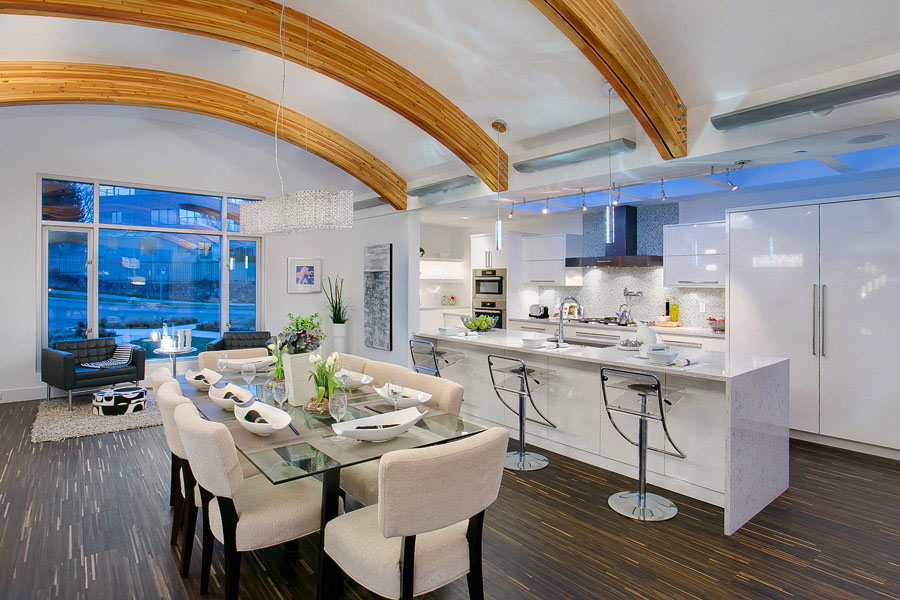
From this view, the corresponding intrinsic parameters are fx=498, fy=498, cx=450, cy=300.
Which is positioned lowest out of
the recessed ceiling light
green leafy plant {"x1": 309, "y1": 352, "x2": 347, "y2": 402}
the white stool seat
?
the white stool seat

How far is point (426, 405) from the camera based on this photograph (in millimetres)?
2998

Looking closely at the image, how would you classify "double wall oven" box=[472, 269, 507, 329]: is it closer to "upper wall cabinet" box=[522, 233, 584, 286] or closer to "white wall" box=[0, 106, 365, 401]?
"upper wall cabinet" box=[522, 233, 584, 286]

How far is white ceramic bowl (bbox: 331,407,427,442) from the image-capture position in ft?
7.32

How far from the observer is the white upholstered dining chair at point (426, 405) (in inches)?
107

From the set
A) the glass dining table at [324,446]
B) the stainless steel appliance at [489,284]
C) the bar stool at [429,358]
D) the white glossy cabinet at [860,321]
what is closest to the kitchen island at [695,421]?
the bar stool at [429,358]

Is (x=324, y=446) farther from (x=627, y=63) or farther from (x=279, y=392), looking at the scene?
(x=627, y=63)

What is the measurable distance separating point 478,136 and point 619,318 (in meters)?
3.14

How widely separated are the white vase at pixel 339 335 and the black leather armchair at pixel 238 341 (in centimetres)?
130

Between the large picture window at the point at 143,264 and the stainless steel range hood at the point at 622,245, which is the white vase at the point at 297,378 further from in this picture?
the large picture window at the point at 143,264

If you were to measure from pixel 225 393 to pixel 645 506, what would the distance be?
2811 mm

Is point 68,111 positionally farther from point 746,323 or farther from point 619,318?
point 746,323

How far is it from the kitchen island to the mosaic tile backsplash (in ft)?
8.27

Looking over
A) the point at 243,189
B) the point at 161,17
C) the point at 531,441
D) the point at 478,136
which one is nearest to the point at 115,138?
the point at 243,189

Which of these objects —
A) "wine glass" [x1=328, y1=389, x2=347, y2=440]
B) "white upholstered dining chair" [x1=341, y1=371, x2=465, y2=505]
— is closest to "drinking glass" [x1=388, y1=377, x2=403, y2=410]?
"white upholstered dining chair" [x1=341, y1=371, x2=465, y2=505]
